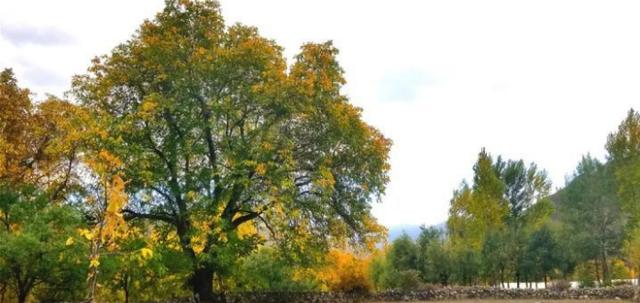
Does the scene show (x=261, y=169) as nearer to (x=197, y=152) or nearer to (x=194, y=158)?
(x=197, y=152)

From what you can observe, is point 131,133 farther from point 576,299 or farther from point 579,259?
point 579,259

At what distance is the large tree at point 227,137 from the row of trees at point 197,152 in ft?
0.18

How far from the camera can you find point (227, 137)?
21688 mm

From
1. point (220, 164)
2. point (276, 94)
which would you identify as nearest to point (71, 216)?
point (220, 164)

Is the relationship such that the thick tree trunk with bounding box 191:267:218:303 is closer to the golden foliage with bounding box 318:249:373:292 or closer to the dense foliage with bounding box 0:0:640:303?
the dense foliage with bounding box 0:0:640:303

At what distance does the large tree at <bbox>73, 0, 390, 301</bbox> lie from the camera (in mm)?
20359

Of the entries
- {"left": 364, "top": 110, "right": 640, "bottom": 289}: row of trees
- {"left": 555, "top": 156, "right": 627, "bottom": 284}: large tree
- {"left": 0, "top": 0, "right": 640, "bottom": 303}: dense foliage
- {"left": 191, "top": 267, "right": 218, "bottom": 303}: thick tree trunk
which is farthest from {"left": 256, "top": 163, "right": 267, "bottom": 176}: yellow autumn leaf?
{"left": 555, "top": 156, "right": 627, "bottom": 284}: large tree

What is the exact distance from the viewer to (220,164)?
2131 centimetres

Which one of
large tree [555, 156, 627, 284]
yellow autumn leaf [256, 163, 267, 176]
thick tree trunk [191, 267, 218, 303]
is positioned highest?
large tree [555, 156, 627, 284]

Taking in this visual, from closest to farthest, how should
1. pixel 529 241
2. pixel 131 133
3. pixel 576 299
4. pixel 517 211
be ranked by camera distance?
pixel 131 133, pixel 576 299, pixel 529 241, pixel 517 211

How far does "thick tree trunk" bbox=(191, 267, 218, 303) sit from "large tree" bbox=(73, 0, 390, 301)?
5 cm

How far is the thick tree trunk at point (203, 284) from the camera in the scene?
22766 millimetres

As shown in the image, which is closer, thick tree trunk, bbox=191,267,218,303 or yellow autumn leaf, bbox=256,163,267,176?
yellow autumn leaf, bbox=256,163,267,176

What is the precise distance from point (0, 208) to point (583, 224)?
140 ft
